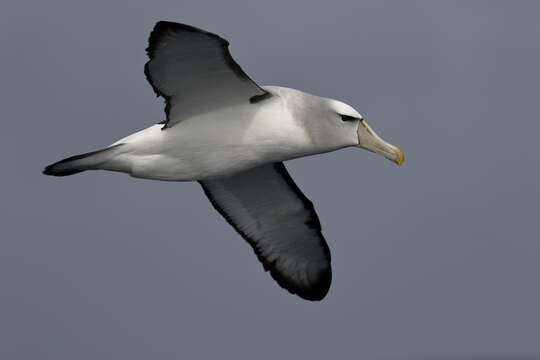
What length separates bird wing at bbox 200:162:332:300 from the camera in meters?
12.2

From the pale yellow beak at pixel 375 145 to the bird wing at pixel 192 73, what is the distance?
118 centimetres

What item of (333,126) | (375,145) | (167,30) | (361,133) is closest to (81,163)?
(167,30)

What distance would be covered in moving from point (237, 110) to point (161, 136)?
2.70ft

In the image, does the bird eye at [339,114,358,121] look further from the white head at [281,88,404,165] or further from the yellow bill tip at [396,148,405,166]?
the yellow bill tip at [396,148,405,166]

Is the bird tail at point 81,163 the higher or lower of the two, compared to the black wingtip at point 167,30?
Answer: lower

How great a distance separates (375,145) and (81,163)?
3037 mm

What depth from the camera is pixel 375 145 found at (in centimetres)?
1091

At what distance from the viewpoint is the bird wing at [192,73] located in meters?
9.52

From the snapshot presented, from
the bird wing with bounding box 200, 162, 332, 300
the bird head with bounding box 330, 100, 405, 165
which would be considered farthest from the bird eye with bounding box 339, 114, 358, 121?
the bird wing with bounding box 200, 162, 332, 300

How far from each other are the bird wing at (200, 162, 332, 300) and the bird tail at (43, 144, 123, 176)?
6.18 feet

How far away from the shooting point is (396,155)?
11.0 metres

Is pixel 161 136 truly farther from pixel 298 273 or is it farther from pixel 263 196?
pixel 298 273

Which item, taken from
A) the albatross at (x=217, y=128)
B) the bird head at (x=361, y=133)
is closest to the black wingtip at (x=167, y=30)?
the albatross at (x=217, y=128)

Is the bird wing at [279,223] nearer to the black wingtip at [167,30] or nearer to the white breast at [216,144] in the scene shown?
the white breast at [216,144]
